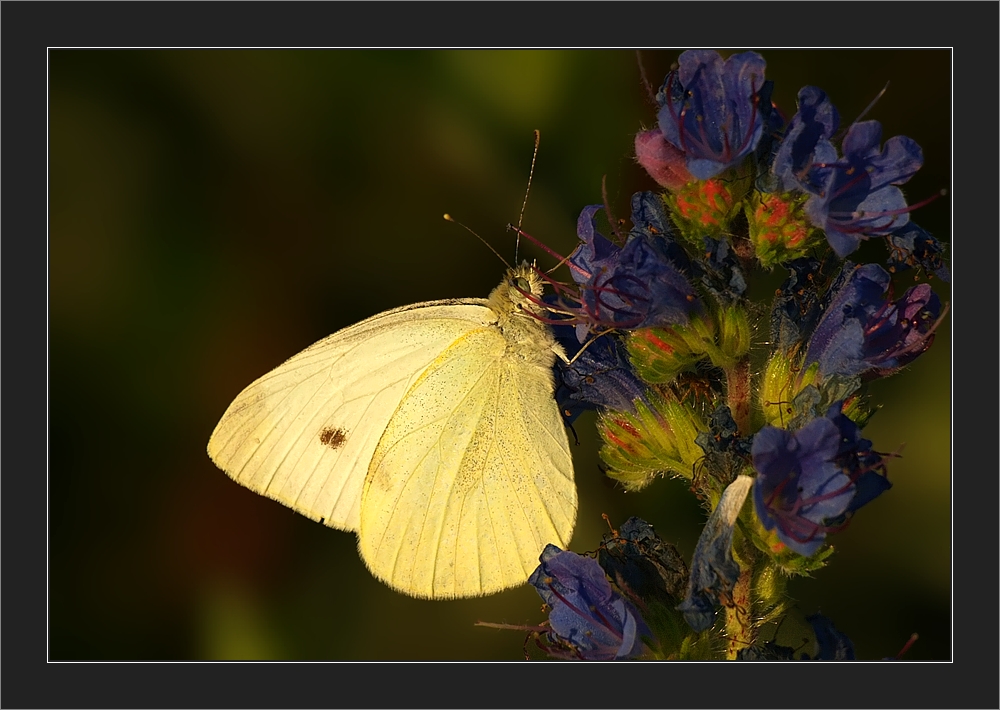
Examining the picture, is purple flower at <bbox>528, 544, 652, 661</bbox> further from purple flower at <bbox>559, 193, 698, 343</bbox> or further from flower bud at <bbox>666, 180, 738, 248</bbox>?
flower bud at <bbox>666, 180, 738, 248</bbox>

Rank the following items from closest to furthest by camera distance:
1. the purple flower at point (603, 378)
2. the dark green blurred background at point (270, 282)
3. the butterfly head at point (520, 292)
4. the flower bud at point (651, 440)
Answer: the flower bud at point (651, 440) → the purple flower at point (603, 378) → the butterfly head at point (520, 292) → the dark green blurred background at point (270, 282)

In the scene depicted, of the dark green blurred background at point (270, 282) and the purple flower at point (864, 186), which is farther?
the dark green blurred background at point (270, 282)

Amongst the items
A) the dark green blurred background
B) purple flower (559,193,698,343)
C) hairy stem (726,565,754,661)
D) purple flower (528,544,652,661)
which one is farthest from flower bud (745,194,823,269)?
the dark green blurred background

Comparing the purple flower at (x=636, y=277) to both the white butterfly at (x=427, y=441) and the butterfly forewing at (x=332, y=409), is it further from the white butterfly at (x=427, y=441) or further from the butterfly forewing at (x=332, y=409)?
the butterfly forewing at (x=332, y=409)

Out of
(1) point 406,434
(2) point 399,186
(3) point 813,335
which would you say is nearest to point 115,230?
(2) point 399,186

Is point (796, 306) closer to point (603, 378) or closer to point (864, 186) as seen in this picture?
point (864, 186)

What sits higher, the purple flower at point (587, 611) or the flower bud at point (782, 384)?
the flower bud at point (782, 384)

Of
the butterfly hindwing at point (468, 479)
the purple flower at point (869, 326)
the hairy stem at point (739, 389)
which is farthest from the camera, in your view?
the butterfly hindwing at point (468, 479)

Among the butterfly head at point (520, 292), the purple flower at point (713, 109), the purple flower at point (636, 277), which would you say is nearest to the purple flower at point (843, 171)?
the purple flower at point (713, 109)
